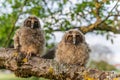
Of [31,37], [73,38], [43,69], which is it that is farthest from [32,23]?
[43,69]

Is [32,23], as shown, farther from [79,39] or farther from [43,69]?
[43,69]

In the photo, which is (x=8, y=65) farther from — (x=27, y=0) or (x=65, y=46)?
(x=27, y=0)

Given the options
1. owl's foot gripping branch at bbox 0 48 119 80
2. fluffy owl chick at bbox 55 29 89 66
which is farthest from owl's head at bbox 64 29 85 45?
owl's foot gripping branch at bbox 0 48 119 80

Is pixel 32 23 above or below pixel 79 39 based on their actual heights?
above

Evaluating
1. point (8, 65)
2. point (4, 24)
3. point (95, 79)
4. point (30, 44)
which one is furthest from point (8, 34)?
point (95, 79)

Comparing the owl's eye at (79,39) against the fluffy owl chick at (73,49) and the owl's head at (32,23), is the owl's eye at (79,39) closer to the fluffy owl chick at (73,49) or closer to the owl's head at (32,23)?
the fluffy owl chick at (73,49)

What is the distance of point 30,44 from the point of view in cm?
597

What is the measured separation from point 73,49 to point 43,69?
110 cm

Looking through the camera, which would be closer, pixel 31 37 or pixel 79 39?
pixel 79 39

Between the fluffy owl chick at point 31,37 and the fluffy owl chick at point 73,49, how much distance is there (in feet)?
1.12

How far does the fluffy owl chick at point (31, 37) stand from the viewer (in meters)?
5.91

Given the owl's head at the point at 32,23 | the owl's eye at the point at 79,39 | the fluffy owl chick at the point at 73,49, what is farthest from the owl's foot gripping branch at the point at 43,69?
the owl's head at the point at 32,23

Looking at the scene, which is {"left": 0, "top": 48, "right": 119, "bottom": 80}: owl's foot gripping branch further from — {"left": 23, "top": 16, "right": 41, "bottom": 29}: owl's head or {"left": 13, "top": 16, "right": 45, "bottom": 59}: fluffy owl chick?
{"left": 23, "top": 16, "right": 41, "bottom": 29}: owl's head

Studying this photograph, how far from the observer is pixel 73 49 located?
Result: 5781mm
